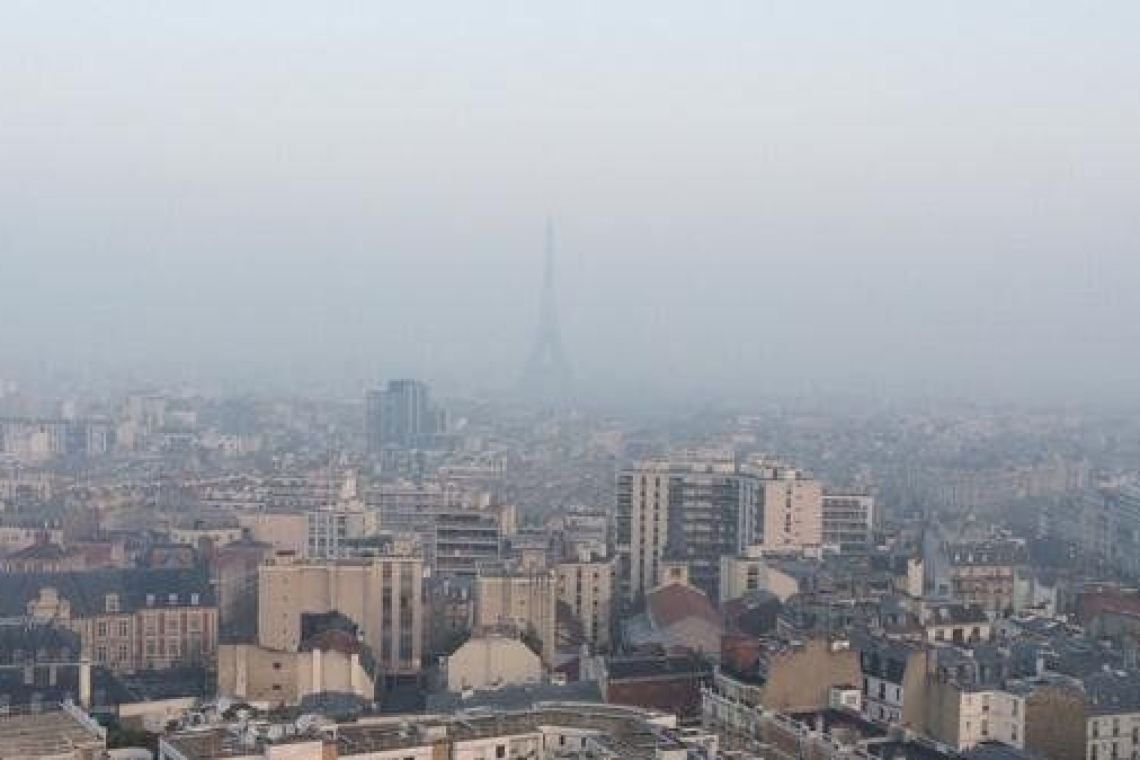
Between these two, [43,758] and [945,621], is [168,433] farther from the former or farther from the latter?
[43,758]

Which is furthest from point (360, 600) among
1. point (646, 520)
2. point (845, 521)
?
point (845, 521)

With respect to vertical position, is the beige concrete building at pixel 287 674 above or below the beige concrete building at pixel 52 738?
below

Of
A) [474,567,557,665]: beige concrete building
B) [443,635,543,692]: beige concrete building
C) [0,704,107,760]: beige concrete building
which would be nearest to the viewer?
[0,704,107,760]: beige concrete building

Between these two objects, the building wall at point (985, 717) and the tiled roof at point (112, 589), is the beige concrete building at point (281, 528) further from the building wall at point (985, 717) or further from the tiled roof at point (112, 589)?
the building wall at point (985, 717)

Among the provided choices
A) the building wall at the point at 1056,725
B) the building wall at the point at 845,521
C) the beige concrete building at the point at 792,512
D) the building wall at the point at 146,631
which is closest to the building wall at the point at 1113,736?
the building wall at the point at 1056,725

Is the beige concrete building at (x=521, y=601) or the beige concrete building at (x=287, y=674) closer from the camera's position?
the beige concrete building at (x=287, y=674)

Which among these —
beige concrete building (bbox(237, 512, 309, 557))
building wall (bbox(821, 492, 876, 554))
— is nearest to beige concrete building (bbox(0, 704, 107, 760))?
beige concrete building (bbox(237, 512, 309, 557))

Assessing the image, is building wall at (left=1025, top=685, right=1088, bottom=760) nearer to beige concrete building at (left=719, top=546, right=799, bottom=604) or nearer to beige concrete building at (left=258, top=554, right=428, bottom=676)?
beige concrete building at (left=719, top=546, right=799, bottom=604)
